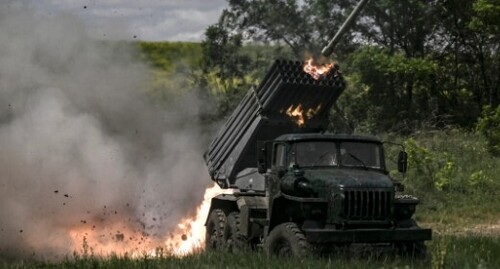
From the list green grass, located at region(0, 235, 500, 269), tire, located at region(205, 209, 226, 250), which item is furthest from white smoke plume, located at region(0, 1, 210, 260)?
green grass, located at region(0, 235, 500, 269)

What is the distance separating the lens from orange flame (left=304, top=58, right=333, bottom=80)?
1445 cm

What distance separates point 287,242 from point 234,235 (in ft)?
8.26

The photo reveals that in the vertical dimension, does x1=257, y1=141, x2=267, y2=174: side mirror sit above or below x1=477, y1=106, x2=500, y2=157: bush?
below

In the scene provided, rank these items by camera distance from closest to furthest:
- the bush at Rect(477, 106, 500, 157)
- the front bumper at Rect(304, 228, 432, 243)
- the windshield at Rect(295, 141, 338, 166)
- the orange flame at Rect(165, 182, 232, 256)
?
the front bumper at Rect(304, 228, 432, 243) → the windshield at Rect(295, 141, 338, 166) → the orange flame at Rect(165, 182, 232, 256) → the bush at Rect(477, 106, 500, 157)

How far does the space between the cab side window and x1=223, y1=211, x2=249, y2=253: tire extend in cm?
162

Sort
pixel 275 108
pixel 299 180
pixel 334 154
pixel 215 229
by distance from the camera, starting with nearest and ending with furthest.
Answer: pixel 299 180 → pixel 334 154 → pixel 275 108 → pixel 215 229

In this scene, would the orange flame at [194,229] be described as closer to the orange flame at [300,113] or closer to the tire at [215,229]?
the tire at [215,229]

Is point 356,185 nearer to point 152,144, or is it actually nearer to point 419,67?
point 152,144

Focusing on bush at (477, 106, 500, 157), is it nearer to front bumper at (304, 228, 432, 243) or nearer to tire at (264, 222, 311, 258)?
front bumper at (304, 228, 432, 243)

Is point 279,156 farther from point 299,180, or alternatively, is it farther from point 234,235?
point 234,235

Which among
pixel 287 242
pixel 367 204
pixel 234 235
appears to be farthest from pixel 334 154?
pixel 234 235

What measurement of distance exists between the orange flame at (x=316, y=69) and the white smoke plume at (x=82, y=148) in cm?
429

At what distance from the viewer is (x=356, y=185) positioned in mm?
11594

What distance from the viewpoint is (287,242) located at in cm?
1174
